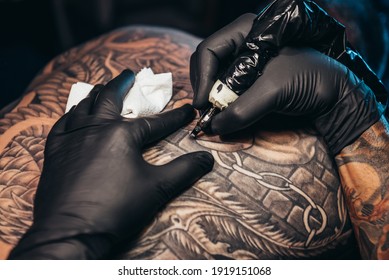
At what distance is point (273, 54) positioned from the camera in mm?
1365

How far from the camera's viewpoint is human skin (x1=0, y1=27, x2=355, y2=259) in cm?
122

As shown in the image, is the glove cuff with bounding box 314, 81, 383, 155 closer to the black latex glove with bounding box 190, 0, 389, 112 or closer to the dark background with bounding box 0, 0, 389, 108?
the black latex glove with bounding box 190, 0, 389, 112

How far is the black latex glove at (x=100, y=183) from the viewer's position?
1088 millimetres

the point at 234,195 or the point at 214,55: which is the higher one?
the point at 214,55

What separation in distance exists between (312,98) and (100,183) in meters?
0.83

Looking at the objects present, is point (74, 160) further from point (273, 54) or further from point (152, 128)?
point (273, 54)

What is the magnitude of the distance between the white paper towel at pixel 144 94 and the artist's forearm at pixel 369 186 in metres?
0.74

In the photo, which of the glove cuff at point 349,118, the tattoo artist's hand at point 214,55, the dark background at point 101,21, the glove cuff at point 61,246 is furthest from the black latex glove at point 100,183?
the dark background at point 101,21

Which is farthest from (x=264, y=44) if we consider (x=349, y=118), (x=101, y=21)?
(x=101, y=21)

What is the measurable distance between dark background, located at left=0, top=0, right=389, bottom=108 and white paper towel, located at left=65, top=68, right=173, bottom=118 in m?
0.89

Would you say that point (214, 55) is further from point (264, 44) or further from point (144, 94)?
point (144, 94)

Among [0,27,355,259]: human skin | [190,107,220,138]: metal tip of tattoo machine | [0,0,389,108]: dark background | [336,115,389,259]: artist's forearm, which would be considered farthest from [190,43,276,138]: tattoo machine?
[0,0,389,108]: dark background

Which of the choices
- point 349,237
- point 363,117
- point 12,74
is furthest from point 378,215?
point 12,74

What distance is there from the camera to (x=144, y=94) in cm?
147
